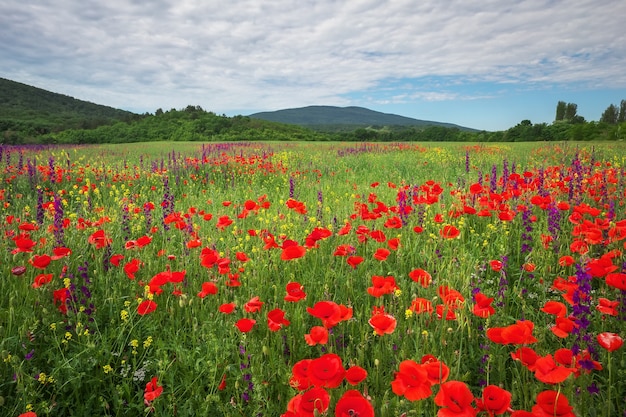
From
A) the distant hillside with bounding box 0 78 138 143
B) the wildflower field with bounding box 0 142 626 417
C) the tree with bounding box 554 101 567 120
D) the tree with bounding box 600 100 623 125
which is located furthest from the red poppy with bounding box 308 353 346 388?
the tree with bounding box 600 100 623 125

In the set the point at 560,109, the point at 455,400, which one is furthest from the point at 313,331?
the point at 560,109

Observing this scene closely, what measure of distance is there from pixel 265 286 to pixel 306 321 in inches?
17.9

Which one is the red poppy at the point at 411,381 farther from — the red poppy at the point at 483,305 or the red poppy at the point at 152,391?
the red poppy at the point at 152,391

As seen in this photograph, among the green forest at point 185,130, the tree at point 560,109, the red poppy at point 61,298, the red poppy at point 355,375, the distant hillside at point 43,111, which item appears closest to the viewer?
the red poppy at point 355,375

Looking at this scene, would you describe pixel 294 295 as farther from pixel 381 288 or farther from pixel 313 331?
pixel 381 288

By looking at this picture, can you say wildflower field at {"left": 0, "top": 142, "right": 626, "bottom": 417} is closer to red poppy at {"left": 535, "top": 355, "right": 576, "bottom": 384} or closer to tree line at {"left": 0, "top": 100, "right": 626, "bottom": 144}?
red poppy at {"left": 535, "top": 355, "right": 576, "bottom": 384}

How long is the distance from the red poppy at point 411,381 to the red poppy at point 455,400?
0.04m

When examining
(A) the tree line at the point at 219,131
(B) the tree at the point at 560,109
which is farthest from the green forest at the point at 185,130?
(B) the tree at the point at 560,109

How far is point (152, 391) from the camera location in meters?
1.62

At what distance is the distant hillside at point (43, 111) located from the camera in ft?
148

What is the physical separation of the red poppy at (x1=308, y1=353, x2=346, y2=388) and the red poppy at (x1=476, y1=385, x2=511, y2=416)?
17.2 inches

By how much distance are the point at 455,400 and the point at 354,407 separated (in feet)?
0.97

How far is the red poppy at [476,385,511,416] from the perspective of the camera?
1.07 m

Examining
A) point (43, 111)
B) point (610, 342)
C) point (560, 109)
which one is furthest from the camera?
point (560, 109)
